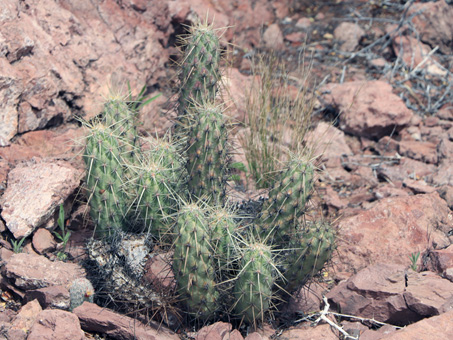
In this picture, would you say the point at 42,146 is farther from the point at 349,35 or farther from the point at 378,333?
the point at 349,35

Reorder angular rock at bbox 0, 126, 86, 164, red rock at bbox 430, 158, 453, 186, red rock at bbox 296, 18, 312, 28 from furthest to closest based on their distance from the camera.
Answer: red rock at bbox 296, 18, 312, 28 → red rock at bbox 430, 158, 453, 186 → angular rock at bbox 0, 126, 86, 164

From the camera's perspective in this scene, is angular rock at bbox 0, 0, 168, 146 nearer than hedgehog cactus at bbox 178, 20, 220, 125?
No

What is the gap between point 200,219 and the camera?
2.53m

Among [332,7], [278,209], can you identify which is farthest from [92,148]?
[332,7]

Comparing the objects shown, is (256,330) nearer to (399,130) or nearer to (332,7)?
(399,130)

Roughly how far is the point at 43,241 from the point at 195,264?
1.22 m

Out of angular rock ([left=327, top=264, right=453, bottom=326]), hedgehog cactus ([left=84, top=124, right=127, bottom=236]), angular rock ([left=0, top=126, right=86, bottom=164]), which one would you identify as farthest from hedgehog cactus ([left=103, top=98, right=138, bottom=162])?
angular rock ([left=327, top=264, right=453, bottom=326])

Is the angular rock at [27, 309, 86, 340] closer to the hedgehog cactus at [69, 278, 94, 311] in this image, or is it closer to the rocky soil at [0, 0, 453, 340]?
the rocky soil at [0, 0, 453, 340]

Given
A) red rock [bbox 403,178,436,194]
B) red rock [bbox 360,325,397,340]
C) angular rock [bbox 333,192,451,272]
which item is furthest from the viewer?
red rock [bbox 403,178,436,194]

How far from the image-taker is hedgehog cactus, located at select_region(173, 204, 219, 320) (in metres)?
2.54

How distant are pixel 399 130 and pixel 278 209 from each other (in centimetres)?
275

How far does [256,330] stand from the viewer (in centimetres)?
282

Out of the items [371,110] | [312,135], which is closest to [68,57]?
[312,135]

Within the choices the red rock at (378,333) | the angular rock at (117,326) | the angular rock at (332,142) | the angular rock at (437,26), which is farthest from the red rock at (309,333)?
the angular rock at (437,26)
